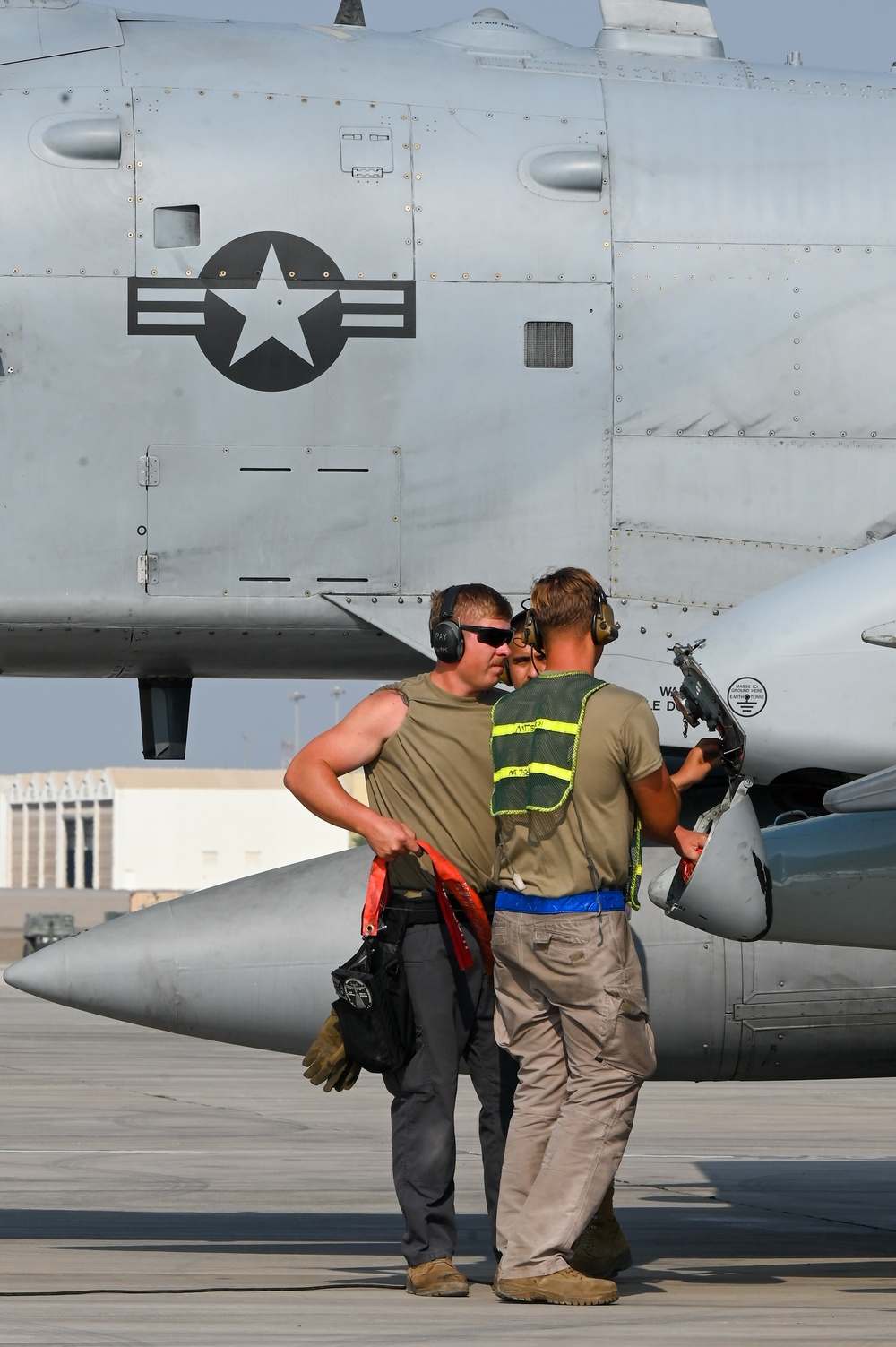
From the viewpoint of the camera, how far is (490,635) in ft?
20.9


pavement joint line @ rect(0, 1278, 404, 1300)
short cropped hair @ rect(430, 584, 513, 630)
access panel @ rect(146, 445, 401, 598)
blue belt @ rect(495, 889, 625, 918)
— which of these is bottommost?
pavement joint line @ rect(0, 1278, 404, 1300)

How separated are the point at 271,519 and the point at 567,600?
7.16 ft

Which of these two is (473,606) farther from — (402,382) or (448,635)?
(402,382)

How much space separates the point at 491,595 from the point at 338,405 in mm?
1826

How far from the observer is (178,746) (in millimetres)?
8727

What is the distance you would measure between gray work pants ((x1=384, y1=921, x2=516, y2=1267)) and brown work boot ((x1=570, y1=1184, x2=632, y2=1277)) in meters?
0.40

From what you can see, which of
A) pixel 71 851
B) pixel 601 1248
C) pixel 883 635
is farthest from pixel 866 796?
pixel 71 851

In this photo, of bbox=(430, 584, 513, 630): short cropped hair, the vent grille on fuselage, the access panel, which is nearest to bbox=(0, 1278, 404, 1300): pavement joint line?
bbox=(430, 584, 513, 630): short cropped hair

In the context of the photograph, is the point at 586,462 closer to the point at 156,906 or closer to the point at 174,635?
the point at 174,635

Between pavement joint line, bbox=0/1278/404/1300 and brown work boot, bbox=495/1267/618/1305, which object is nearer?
brown work boot, bbox=495/1267/618/1305

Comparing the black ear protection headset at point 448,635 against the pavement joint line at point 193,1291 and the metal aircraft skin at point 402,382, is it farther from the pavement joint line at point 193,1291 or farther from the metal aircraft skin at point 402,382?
the pavement joint line at point 193,1291

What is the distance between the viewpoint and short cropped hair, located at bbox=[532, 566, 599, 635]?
6.15 meters

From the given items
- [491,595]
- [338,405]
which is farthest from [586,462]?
[491,595]

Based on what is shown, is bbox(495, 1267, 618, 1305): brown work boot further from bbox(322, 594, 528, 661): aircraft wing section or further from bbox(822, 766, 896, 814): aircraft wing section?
bbox(322, 594, 528, 661): aircraft wing section
